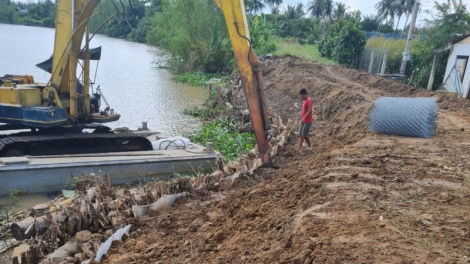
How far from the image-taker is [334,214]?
13.3 feet

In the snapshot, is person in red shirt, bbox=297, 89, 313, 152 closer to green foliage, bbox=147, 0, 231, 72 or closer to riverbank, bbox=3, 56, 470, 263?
riverbank, bbox=3, 56, 470, 263

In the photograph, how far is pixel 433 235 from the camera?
3.60 m

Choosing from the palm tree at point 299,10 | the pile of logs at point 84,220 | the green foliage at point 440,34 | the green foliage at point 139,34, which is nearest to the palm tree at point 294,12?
the palm tree at point 299,10

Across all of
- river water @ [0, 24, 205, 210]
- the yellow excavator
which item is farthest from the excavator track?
river water @ [0, 24, 205, 210]

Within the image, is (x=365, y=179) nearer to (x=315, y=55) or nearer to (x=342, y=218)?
(x=342, y=218)

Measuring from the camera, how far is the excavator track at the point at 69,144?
25.2ft

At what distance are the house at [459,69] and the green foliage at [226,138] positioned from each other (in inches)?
388

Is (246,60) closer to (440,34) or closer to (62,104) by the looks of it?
(62,104)

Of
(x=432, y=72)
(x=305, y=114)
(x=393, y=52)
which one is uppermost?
(x=393, y=52)

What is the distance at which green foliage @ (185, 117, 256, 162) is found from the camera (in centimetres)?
988

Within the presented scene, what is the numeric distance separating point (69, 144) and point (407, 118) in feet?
23.7

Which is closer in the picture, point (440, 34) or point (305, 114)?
point (305, 114)

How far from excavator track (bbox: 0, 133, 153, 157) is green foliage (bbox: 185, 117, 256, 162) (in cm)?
203

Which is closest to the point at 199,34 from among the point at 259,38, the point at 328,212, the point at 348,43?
the point at 259,38
